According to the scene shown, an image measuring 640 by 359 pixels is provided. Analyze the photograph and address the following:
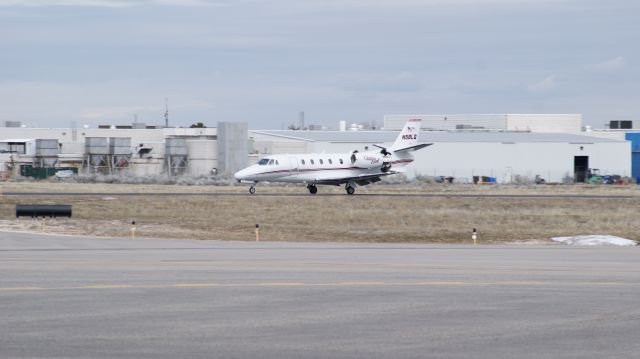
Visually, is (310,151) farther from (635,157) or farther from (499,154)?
(635,157)

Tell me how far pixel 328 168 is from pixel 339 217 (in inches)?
715

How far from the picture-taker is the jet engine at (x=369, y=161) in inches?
2594

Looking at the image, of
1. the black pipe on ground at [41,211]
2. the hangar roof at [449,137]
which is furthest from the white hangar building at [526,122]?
the black pipe on ground at [41,211]

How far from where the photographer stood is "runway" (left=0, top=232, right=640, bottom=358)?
47.1ft

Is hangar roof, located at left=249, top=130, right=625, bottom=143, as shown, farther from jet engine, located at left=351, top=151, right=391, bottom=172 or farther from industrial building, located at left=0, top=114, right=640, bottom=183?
jet engine, located at left=351, top=151, right=391, bottom=172

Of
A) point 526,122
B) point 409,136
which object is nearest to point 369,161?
point 409,136

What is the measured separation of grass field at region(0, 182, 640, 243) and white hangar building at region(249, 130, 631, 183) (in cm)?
3727

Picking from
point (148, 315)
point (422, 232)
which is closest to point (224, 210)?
point (422, 232)

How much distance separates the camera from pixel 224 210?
49.9 meters

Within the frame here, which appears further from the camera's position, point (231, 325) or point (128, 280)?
point (128, 280)

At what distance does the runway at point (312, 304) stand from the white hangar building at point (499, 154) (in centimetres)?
6829

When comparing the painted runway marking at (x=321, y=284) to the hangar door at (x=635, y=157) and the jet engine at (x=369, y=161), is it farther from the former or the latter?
the hangar door at (x=635, y=157)

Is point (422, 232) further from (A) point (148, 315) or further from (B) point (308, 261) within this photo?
(A) point (148, 315)

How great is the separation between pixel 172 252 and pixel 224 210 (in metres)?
21.4
